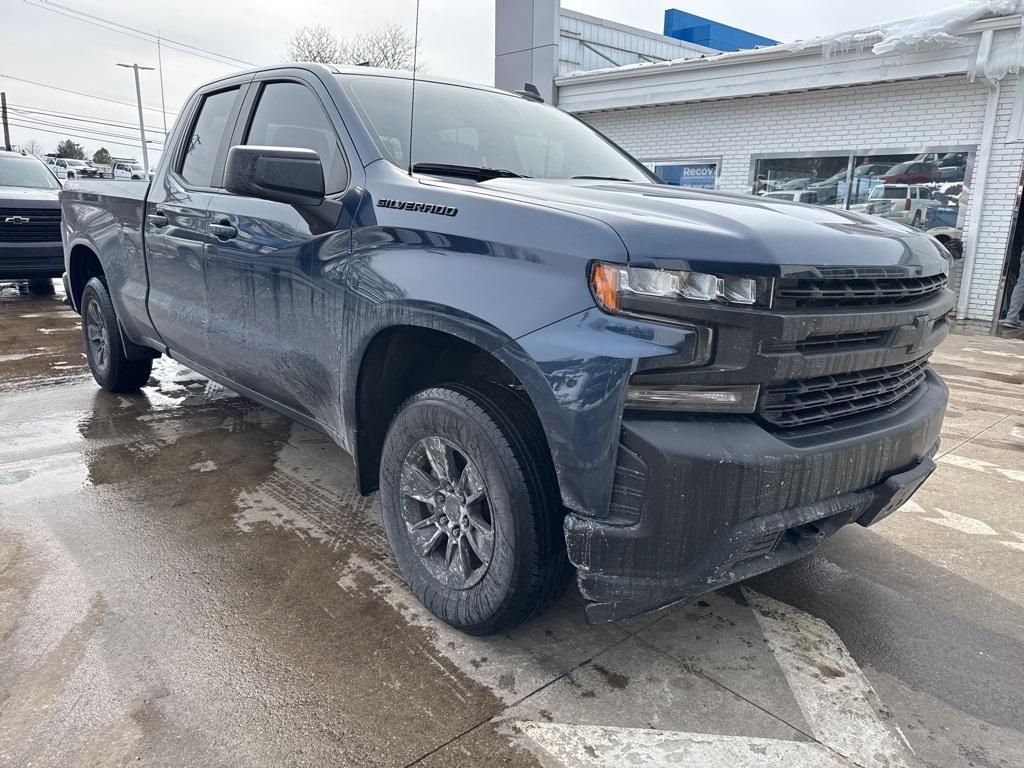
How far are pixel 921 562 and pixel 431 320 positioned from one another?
231 cm

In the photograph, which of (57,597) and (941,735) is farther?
(57,597)

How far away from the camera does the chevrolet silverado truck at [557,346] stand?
6.31ft

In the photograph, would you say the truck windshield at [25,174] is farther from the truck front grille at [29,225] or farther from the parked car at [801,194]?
the parked car at [801,194]

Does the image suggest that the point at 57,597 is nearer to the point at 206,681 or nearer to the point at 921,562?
the point at 206,681

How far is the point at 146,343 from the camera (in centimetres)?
466

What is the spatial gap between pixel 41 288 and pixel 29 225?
6.38 feet

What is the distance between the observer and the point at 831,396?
2174 mm

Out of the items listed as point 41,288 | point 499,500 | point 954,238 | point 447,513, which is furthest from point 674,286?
point 41,288

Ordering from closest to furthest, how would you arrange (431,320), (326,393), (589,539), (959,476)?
(589,539), (431,320), (326,393), (959,476)

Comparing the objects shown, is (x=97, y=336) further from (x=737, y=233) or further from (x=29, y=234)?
(x=29, y=234)

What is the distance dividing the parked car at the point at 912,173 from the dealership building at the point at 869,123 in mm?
13

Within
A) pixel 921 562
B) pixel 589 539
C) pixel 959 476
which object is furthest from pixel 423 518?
pixel 959 476

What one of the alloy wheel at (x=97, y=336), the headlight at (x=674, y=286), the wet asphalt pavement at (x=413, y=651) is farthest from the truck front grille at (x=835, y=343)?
the alloy wheel at (x=97, y=336)

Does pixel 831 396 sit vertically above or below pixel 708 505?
above
